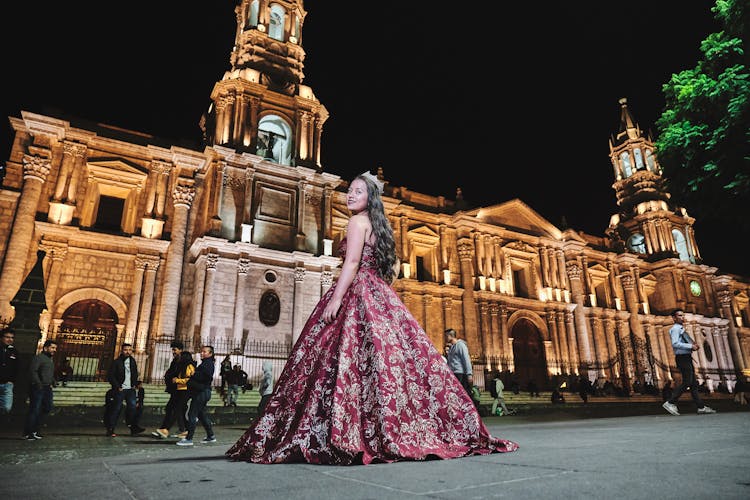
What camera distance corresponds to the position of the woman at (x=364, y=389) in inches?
110

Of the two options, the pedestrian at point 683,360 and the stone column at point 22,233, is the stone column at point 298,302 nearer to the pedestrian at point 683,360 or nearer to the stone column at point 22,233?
the stone column at point 22,233

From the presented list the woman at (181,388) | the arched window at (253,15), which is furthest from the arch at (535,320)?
the woman at (181,388)

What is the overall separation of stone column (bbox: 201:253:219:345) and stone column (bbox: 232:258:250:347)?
876 mm

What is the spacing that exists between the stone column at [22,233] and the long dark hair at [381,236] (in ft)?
54.7

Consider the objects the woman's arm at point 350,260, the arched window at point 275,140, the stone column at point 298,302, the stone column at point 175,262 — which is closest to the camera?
the woman's arm at point 350,260

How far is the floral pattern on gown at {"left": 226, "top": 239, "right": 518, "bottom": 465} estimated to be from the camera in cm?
279

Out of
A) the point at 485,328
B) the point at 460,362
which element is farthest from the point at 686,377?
the point at 485,328

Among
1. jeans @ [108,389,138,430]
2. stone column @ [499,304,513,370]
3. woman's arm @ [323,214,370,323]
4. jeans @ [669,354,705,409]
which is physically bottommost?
jeans @ [108,389,138,430]

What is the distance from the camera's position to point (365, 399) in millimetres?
3012

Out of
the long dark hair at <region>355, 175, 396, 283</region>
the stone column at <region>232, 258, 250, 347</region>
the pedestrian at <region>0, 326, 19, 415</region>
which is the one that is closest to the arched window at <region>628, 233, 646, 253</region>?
the stone column at <region>232, 258, 250, 347</region>

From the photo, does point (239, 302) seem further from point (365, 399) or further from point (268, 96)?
point (365, 399)

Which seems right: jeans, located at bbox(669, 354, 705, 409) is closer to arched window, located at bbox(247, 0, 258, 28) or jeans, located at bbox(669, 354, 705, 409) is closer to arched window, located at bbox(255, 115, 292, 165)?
arched window, located at bbox(255, 115, 292, 165)

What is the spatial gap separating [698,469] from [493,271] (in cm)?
A: 2500

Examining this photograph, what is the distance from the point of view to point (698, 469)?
85.4 inches
